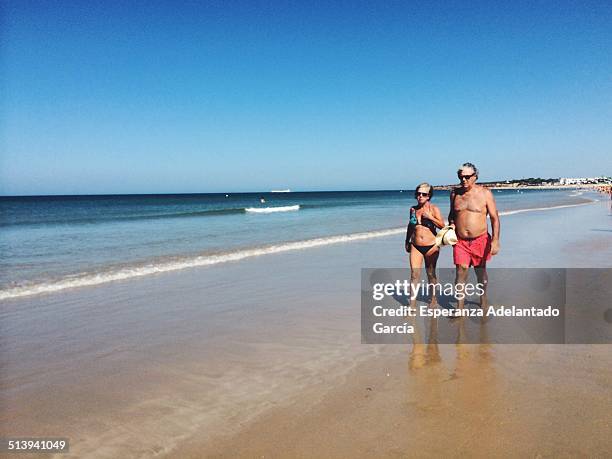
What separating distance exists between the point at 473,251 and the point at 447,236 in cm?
38

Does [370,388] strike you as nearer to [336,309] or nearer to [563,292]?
[336,309]

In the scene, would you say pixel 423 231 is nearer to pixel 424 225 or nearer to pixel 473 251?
pixel 424 225

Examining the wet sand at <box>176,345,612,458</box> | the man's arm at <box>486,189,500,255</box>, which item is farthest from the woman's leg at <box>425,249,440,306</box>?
the wet sand at <box>176,345,612,458</box>

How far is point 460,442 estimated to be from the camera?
9.56 feet

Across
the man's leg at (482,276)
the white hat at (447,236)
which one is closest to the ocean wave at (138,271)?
the white hat at (447,236)

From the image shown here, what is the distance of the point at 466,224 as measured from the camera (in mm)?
5793

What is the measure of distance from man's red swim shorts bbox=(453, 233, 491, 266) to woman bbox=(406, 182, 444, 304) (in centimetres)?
35

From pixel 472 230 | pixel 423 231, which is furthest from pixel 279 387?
pixel 472 230

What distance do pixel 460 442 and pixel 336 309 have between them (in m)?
3.72

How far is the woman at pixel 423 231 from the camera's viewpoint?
5992 millimetres

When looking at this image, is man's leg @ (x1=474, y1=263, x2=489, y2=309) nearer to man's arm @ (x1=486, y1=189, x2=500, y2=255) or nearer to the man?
the man

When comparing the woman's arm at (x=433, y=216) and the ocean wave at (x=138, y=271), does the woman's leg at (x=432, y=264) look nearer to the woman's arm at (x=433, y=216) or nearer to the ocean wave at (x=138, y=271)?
the woman's arm at (x=433, y=216)

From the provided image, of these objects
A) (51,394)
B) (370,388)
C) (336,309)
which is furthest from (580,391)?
(51,394)

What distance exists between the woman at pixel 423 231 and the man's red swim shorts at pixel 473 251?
1.13 ft
